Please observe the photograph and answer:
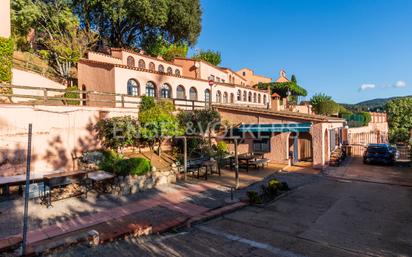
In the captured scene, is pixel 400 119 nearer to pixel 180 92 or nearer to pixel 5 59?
pixel 180 92

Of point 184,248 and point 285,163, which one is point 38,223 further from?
point 285,163

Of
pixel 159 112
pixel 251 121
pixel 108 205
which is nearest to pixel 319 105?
pixel 251 121

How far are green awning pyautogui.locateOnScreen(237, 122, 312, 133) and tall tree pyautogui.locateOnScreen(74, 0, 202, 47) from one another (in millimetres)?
22075

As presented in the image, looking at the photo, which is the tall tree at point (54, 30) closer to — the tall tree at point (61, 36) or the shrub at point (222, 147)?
the tall tree at point (61, 36)

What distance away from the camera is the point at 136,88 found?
21797 mm

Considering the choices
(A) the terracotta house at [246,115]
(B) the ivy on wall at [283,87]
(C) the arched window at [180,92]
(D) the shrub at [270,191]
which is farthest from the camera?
(B) the ivy on wall at [283,87]

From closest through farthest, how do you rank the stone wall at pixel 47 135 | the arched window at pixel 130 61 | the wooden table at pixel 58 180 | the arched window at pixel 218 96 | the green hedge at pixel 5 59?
1. the wooden table at pixel 58 180
2. the stone wall at pixel 47 135
3. the green hedge at pixel 5 59
4. the arched window at pixel 130 61
5. the arched window at pixel 218 96

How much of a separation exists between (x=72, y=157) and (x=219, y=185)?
7895mm

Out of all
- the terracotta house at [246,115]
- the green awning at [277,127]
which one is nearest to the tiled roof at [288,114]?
the terracotta house at [246,115]

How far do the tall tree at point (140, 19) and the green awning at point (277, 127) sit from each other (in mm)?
22075

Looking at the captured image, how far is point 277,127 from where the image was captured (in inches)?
718

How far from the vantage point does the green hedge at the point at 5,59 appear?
15.8m

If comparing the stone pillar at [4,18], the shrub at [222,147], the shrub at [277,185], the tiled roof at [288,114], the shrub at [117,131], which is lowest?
the shrub at [277,185]

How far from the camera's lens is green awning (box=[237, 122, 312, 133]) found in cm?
1727
